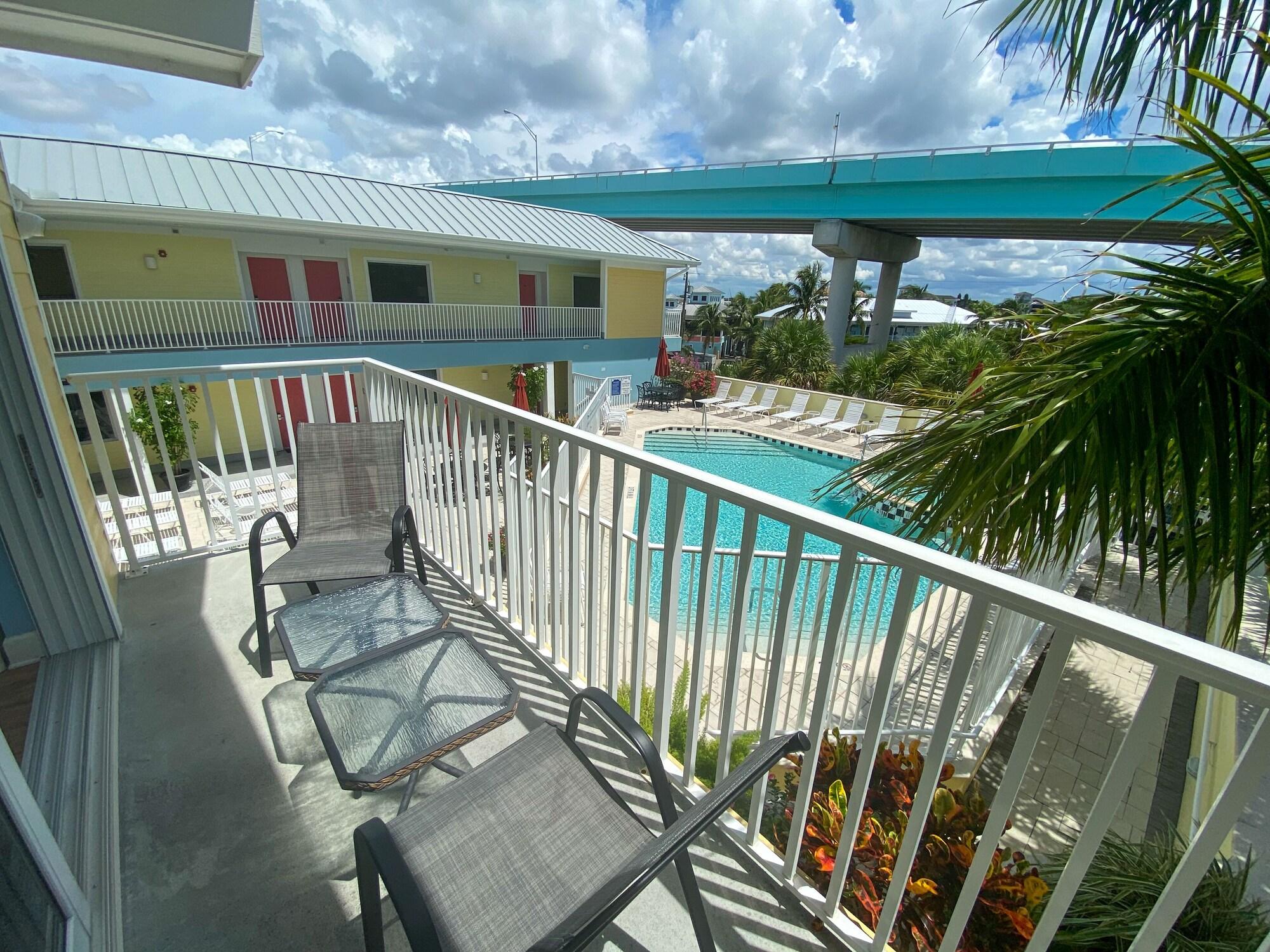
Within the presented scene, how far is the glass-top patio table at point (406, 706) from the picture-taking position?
1410 millimetres

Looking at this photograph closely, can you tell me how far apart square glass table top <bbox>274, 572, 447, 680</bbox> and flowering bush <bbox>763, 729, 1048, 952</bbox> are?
148 cm

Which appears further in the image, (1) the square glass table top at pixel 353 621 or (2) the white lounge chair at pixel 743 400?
(2) the white lounge chair at pixel 743 400

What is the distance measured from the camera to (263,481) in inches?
288

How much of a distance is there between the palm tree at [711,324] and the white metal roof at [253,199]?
1688cm

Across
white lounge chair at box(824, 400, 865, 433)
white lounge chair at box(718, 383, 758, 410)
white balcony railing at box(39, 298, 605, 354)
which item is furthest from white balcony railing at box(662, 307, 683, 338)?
white lounge chair at box(824, 400, 865, 433)

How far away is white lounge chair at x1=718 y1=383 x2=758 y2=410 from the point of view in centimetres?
1570

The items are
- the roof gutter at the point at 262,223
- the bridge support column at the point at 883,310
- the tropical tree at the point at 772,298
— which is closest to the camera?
the roof gutter at the point at 262,223

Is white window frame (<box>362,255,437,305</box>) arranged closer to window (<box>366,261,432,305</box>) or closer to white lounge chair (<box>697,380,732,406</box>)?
window (<box>366,261,432,305</box>)

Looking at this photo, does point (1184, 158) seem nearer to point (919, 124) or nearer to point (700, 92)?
point (919, 124)

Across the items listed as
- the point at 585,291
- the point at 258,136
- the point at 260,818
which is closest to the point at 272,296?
the point at 258,136

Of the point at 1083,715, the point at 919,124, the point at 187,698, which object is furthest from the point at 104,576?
the point at 919,124

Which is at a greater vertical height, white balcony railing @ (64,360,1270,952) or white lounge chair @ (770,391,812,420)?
white balcony railing @ (64,360,1270,952)

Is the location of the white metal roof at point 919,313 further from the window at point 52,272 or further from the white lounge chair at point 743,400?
the window at point 52,272

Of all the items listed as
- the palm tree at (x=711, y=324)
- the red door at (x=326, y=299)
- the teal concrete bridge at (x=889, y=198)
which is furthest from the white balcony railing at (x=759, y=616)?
the palm tree at (x=711, y=324)
